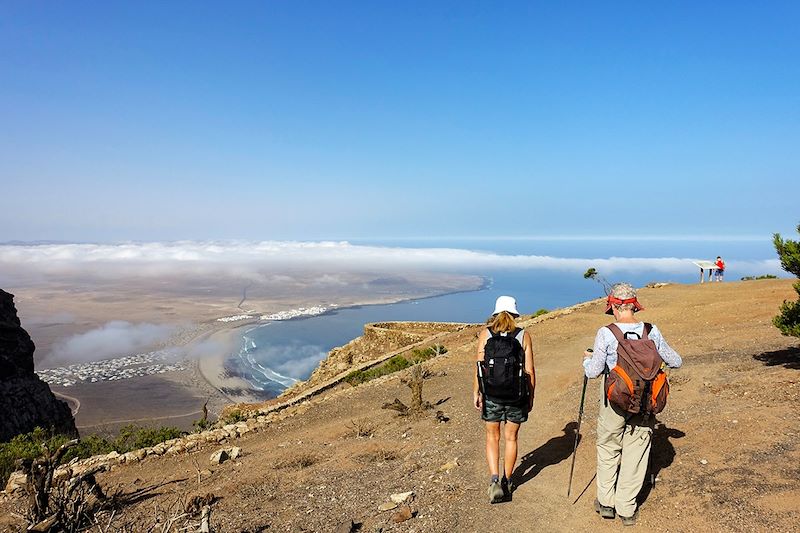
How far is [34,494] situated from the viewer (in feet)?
17.4

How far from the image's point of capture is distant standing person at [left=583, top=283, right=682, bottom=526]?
3930 mm

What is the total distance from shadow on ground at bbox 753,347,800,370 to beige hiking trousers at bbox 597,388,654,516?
6.08 metres

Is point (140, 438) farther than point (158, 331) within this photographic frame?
No

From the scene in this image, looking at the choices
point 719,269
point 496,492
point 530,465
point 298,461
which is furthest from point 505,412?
point 719,269

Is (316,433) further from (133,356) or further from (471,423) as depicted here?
(133,356)

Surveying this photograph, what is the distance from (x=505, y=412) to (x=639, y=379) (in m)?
1.28

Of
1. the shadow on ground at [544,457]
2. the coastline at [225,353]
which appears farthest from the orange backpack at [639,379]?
the coastline at [225,353]

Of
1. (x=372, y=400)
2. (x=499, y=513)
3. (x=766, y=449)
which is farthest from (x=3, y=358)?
(x=766, y=449)

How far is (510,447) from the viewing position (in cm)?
476

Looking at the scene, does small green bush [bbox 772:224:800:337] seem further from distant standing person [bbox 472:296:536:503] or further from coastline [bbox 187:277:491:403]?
coastline [bbox 187:277:491:403]

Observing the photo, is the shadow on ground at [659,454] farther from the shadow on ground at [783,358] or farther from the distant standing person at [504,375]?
the shadow on ground at [783,358]

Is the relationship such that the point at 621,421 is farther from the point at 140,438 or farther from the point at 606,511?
the point at 140,438

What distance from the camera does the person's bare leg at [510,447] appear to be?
4.62m

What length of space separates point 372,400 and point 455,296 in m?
148
